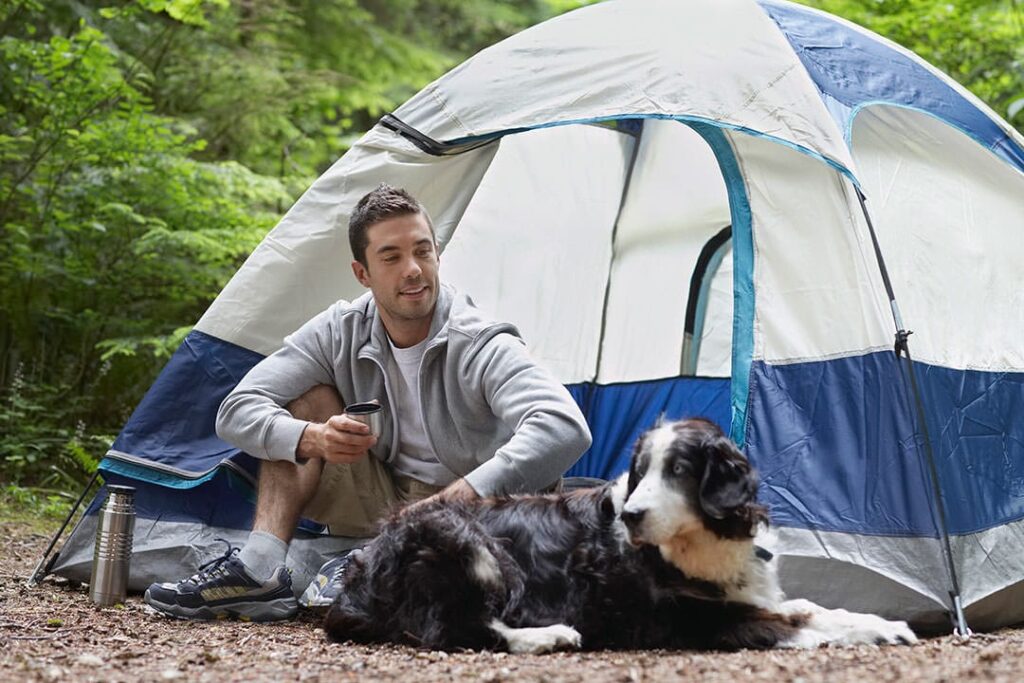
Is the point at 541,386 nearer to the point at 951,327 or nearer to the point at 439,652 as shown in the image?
the point at 439,652

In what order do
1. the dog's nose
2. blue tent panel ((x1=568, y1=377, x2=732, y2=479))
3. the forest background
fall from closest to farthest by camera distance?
the dog's nose < blue tent panel ((x1=568, y1=377, x2=732, y2=479)) < the forest background

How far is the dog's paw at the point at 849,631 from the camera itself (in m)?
2.82

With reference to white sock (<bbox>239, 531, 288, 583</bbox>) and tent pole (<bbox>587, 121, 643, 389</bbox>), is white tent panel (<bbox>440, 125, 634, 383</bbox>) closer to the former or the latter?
tent pole (<bbox>587, 121, 643, 389</bbox>)

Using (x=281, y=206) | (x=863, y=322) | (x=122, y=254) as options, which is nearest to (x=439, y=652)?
(x=863, y=322)

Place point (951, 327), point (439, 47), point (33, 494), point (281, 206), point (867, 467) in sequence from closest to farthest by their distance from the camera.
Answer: point (867, 467) < point (951, 327) < point (33, 494) < point (281, 206) < point (439, 47)

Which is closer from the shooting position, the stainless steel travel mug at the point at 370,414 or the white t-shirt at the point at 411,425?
the stainless steel travel mug at the point at 370,414

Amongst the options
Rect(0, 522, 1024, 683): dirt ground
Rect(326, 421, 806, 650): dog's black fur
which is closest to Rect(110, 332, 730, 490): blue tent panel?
Rect(0, 522, 1024, 683): dirt ground

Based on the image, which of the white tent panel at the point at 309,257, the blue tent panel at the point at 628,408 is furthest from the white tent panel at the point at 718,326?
the white tent panel at the point at 309,257

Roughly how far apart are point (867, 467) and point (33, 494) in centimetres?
461

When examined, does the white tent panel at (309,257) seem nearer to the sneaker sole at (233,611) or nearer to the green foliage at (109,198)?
the sneaker sole at (233,611)

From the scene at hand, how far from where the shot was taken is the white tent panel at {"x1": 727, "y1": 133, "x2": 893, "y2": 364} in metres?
3.50

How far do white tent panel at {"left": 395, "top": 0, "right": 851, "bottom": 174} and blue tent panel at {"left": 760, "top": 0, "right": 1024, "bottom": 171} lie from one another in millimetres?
119

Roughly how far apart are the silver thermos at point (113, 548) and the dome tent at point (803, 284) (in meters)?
0.23

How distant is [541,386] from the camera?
338cm
